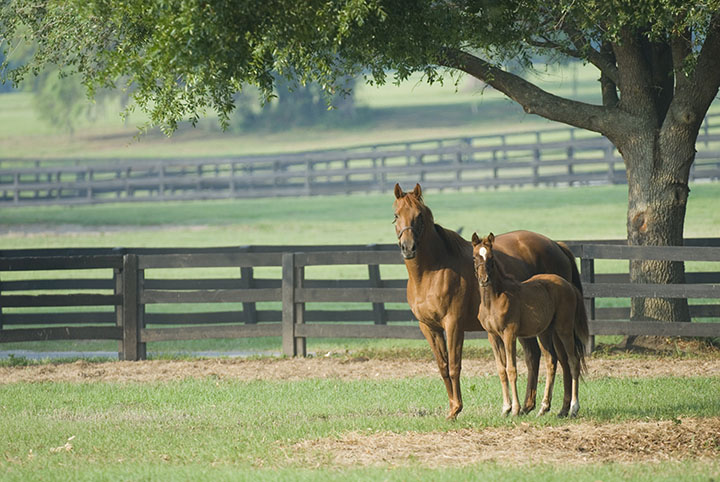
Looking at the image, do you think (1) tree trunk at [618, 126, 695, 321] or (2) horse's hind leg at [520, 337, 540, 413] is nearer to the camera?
(2) horse's hind leg at [520, 337, 540, 413]

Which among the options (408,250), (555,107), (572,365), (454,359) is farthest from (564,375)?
(555,107)

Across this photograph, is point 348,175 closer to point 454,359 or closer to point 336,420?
point 336,420

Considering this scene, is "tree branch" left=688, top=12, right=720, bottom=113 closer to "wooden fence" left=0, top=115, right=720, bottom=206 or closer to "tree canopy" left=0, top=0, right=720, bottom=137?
"tree canopy" left=0, top=0, right=720, bottom=137

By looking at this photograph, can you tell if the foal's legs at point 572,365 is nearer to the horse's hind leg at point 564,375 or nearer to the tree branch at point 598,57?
the horse's hind leg at point 564,375

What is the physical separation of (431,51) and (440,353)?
113 inches

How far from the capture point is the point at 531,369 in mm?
9836

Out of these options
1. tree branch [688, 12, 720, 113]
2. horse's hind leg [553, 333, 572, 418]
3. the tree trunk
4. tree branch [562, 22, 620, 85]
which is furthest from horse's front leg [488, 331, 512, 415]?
tree branch [562, 22, 620, 85]

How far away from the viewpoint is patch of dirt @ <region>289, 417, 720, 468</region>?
776 centimetres

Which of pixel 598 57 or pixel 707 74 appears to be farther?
pixel 598 57

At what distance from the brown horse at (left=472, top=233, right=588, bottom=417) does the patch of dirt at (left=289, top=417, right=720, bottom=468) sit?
0.53 metres

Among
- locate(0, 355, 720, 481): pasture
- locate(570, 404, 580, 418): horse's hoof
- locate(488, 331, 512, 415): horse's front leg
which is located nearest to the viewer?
locate(0, 355, 720, 481): pasture

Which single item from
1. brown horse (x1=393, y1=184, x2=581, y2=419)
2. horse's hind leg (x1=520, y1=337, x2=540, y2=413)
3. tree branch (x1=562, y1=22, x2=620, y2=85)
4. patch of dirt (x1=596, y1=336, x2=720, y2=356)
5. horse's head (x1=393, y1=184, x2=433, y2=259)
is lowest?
patch of dirt (x1=596, y1=336, x2=720, y2=356)

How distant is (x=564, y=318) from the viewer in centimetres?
938

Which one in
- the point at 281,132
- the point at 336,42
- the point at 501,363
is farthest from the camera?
the point at 281,132
